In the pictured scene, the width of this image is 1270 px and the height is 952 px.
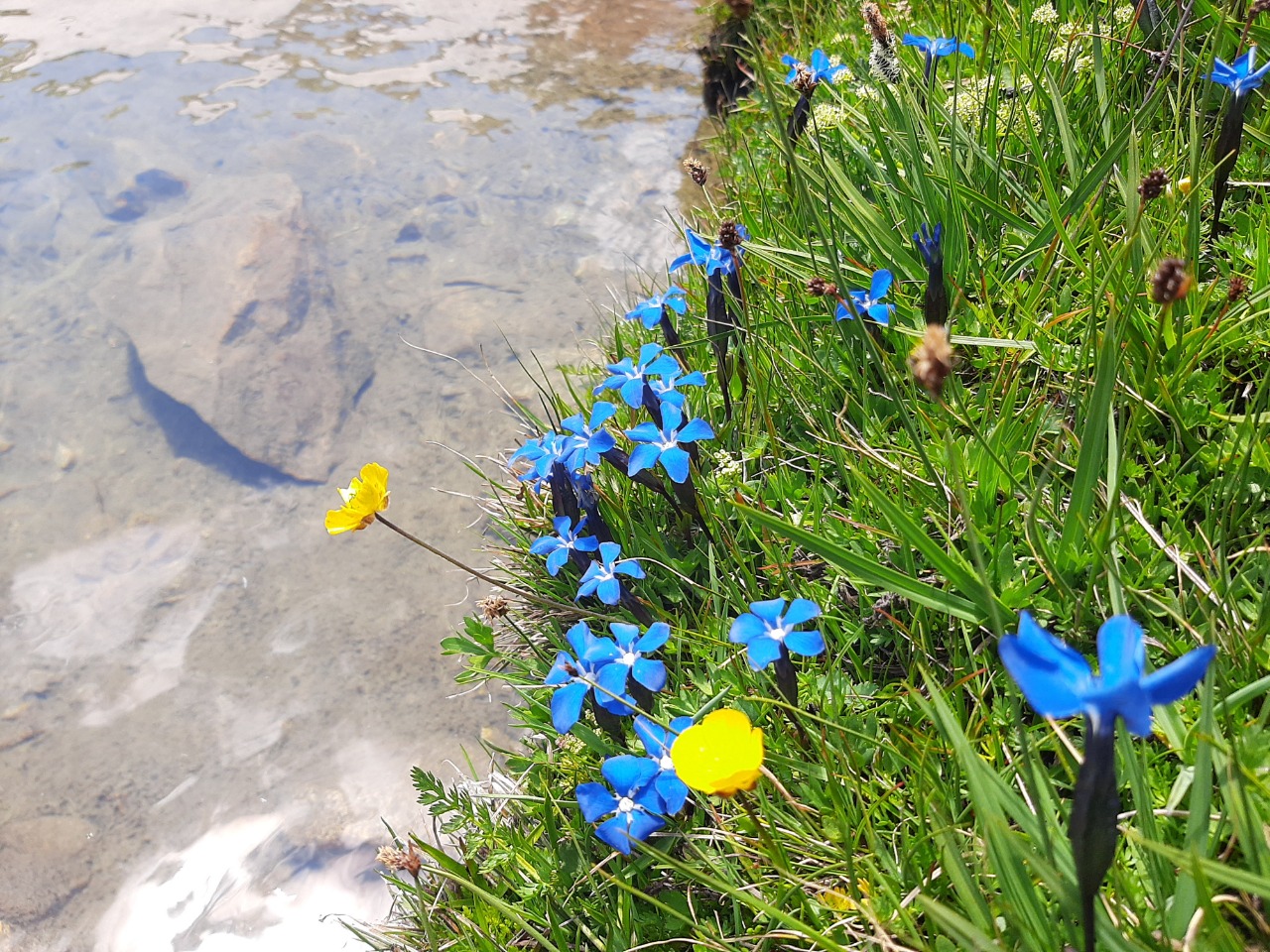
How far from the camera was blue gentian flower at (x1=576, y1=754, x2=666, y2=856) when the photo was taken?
152 cm

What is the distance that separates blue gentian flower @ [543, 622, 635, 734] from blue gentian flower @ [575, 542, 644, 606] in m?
0.21

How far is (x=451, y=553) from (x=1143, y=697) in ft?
9.53

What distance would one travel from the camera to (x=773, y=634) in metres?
1.52

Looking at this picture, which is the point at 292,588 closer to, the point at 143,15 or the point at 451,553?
the point at 451,553

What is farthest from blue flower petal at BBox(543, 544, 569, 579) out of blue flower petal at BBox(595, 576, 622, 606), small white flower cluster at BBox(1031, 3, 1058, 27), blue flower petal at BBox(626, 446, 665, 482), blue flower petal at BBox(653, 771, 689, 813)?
small white flower cluster at BBox(1031, 3, 1058, 27)

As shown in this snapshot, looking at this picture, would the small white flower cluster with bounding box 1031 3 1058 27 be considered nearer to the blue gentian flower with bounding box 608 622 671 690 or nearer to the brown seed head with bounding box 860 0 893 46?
the brown seed head with bounding box 860 0 893 46

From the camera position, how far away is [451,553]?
3410mm

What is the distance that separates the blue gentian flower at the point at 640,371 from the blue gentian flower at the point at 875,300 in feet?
1.39

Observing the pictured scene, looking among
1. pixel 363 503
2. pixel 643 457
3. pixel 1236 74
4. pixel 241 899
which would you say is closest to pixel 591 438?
pixel 643 457

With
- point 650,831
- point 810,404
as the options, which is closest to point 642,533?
point 810,404

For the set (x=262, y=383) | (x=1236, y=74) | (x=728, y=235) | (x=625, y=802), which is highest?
(x=1236, y=74)

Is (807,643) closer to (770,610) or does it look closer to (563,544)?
(770,610)

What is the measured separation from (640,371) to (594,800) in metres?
0.98

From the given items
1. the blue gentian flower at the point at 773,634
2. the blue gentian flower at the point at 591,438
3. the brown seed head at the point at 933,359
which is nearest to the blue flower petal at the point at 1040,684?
the brown seed head at the point at 933,359
